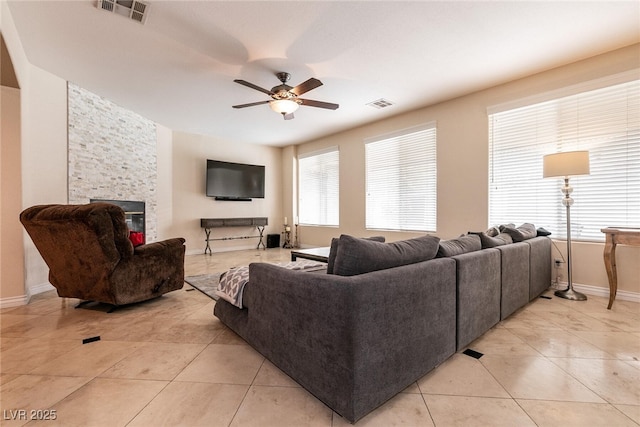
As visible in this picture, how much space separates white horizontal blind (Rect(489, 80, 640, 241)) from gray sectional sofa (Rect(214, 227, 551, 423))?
2.03 metres

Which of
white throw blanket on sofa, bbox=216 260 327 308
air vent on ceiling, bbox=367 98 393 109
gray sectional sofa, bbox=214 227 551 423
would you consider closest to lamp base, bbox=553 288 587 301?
gray sectional sofa, bbox=214 227 551 423

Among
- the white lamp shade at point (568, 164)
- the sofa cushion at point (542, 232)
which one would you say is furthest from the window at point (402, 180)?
the white lamp shade at point (568, 164)

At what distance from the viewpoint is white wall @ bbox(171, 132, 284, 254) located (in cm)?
588

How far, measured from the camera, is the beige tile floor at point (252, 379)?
1257mm

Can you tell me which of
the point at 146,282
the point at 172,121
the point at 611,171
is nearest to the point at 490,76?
the point at 611,171

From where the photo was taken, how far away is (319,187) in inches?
259

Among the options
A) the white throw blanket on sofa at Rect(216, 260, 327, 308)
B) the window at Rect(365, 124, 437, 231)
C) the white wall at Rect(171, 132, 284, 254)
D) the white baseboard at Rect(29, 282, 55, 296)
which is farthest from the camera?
the white wall at Rect(171, 132, 284, 254)

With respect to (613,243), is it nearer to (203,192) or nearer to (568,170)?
(568,170)

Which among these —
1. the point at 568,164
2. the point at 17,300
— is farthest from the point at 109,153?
the point at 568,164

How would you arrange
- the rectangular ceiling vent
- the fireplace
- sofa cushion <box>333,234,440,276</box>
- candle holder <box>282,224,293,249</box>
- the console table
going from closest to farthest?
sofa cushion <box>333,234,440,276</box> → the rectangular ceiling vent → the console table → the fireplace → candle holder <box>282,224,293,249</box>

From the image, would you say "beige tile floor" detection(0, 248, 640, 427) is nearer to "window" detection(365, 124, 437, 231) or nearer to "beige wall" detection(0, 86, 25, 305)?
"beige wall" detection(0, 86, 25, 305)

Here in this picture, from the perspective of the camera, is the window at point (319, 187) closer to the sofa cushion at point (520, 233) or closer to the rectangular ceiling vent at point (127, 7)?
the sofa cushion at point (520, 233)

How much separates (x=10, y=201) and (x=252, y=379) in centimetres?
322

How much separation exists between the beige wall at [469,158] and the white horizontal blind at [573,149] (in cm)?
16
